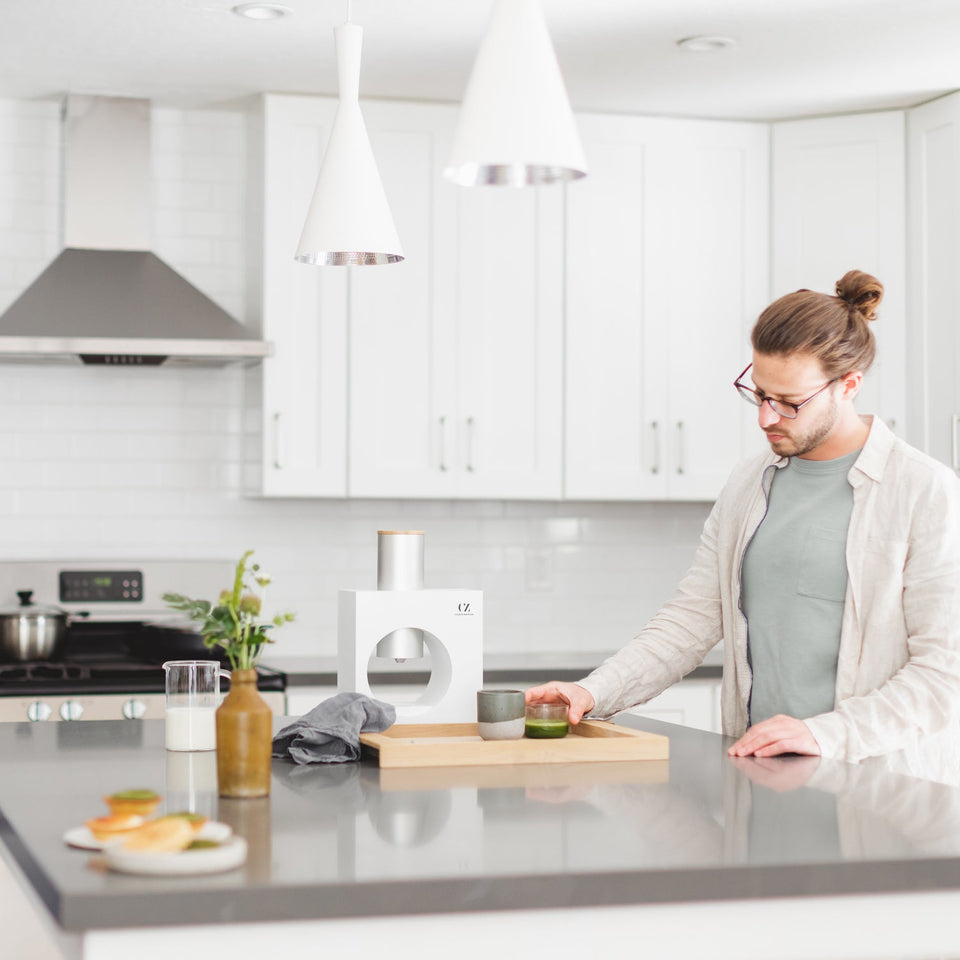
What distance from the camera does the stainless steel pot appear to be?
3852mm

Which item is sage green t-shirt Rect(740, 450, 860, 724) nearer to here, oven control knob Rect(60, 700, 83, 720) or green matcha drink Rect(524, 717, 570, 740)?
green matcha drink Rect(524, 717, 570, 740)

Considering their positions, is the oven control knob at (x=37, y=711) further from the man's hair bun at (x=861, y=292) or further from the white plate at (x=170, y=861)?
the white plate at (x=170, y=861)

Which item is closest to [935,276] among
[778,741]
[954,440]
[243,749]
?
[954,440]

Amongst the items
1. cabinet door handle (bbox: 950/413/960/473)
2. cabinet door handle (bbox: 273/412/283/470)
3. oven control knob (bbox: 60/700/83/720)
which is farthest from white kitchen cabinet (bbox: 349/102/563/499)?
cabinet door handle (bbox: 950/413/960/473)

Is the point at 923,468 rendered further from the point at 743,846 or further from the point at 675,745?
the point at 743,846

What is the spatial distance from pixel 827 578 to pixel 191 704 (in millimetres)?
1074

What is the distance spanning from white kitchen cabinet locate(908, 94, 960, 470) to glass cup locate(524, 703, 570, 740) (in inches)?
90.5

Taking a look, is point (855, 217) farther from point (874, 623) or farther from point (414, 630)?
point (414, 630)

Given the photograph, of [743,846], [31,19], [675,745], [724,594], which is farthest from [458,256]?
[743,846]

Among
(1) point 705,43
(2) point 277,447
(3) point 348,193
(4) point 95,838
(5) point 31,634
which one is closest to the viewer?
(4) point 95,838

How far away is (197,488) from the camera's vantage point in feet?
14.6

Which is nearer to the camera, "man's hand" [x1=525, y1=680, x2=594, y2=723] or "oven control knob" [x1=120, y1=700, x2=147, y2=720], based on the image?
"man's hand" [x1=525, y1=680, x2=594, y2=723]

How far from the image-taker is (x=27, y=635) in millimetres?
3863

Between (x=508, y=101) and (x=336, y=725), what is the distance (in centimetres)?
94
